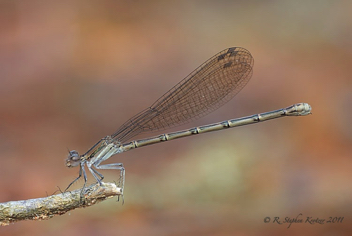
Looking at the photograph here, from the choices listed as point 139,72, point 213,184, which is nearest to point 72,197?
point 213,184

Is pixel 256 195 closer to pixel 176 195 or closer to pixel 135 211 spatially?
pixel 176 195

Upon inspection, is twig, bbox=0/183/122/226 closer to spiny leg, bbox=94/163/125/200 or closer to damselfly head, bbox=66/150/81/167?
spiny leg, bbox=94/163/125/200

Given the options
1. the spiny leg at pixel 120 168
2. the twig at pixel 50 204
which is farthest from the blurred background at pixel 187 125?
the twig at pixel 50 204

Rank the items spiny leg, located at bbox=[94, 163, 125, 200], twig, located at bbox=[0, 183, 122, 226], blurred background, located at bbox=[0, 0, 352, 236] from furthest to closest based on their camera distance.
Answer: blurred background, located at bbox=[0, 0, 352, 236] < spiny leg, located at bbox=[94, 163, 125, 200] < twig, located at bbox=[0, 183, 122, 226]

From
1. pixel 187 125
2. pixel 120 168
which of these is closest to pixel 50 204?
pixel 120 168

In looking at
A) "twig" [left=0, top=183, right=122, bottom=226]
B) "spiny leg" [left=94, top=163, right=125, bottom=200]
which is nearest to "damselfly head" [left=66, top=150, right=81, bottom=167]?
"spiny leg" [left=94, top=163, right=125, bottom=200]

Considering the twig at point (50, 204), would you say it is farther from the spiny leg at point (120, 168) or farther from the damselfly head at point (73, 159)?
the damselfly head at point (73, 159)
